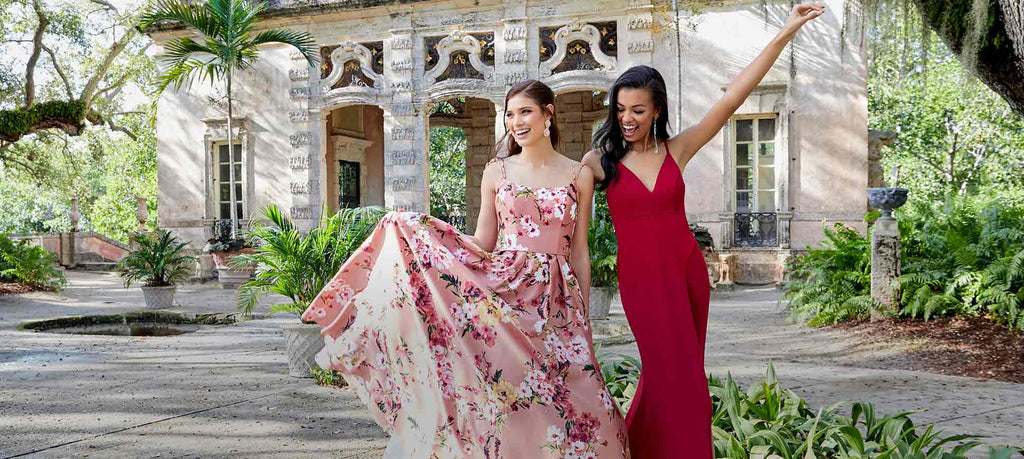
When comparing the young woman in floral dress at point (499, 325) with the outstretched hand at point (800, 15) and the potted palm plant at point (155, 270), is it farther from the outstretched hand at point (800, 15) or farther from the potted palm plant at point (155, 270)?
the potted palm plant at point (155, 270)

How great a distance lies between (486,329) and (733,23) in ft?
40.6

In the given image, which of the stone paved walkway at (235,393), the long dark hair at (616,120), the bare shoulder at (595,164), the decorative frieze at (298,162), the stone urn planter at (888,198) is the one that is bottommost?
the stone paved walkway at (235,393)

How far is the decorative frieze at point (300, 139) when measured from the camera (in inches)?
653

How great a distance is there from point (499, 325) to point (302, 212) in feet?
47.9

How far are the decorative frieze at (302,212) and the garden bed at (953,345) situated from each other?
38.1 ft

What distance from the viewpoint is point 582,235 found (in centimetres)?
307

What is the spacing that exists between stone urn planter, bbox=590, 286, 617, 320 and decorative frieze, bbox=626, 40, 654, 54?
21.7 ft

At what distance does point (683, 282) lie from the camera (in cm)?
274

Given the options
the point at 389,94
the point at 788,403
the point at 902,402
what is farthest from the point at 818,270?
the point at 389,94

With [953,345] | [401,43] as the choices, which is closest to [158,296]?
[401,43]

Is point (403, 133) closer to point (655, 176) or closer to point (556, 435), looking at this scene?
point (655, 176)

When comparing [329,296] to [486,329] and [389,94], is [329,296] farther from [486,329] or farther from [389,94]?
[389,94]

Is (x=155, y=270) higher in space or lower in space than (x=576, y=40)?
lower

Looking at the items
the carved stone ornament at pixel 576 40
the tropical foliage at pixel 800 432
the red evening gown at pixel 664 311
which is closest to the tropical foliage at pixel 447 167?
the carved stone ornament at pixel 576 40
